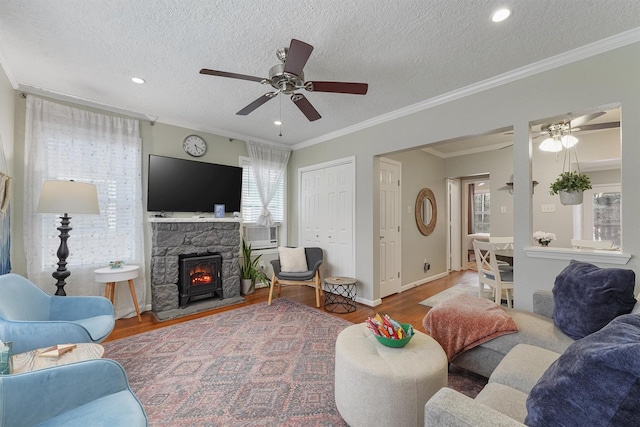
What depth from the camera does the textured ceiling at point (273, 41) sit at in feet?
5.92

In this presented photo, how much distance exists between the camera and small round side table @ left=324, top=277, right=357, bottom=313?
146 inches

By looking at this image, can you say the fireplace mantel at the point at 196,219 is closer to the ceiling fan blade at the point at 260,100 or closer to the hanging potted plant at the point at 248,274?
the hanging potted plant at the point at 248,274

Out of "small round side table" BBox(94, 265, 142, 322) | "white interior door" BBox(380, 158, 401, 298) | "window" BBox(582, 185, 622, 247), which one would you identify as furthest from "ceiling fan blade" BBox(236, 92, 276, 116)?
"window" BBox(582, 185, 622, 247)

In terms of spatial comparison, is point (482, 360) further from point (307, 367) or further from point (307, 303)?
point (307, 303)

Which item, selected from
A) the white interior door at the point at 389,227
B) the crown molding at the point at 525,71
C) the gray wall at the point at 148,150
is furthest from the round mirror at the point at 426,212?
the gray wall at the point at 148,150

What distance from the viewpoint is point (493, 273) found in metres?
3.38

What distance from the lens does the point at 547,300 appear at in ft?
7.14

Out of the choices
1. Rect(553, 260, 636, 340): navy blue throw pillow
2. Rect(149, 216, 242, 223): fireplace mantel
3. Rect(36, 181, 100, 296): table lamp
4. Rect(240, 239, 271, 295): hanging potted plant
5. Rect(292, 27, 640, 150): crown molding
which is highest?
Rect(292, 27, 640, 150): crown molding

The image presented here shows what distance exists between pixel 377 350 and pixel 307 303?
2375 mm

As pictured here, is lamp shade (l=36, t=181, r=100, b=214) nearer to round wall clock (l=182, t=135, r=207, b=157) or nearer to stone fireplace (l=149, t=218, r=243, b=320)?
stone fireplace (l=149, t=218, r=243, b=320)

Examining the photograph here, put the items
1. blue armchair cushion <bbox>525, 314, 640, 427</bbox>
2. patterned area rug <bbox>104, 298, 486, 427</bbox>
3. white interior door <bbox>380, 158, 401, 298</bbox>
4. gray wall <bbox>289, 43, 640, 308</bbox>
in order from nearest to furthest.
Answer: blue armchair cushion <bbox>525, 314, 640, 427</bbox> < patterned area rug <bbox>104, 298, 486, 427</bbox> < gray wall <bbox>289, 43, 640, 308</bbox> < white interior door <bbox>380, 158, 401, 298</bbox>

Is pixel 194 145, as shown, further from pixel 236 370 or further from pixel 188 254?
pixel 236 370

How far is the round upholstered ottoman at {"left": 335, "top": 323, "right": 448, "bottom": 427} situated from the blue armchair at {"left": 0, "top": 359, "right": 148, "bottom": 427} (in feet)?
3.35

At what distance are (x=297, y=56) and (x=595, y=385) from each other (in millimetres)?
2076
